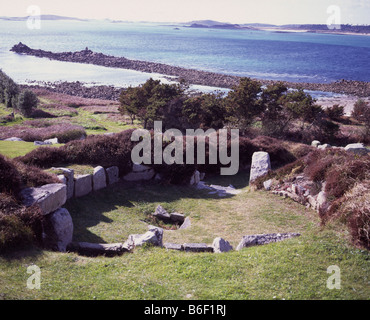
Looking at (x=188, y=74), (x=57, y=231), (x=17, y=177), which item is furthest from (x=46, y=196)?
(x=188, y=74)

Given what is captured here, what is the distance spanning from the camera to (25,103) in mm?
44906

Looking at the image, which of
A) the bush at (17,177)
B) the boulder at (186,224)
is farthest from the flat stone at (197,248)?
the bush at (17,177)

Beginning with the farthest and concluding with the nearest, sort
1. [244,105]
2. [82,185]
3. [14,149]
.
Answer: [244,105] → [14,149] → [82,185]

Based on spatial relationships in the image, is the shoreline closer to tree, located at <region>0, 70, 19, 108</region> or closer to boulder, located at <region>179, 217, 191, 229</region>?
tree, located at <region>0, 70, 19, 108</region>

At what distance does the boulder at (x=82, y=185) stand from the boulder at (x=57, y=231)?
135 inches

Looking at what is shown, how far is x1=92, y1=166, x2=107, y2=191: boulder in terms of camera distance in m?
16.6

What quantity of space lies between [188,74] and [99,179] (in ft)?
273

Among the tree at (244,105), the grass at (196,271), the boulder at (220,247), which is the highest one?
the tree at (244,105)

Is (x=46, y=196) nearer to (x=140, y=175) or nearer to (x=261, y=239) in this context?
(x=261, y=239)

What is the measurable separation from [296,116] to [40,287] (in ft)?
101

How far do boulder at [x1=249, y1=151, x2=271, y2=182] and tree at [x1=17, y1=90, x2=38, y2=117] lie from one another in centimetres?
3610

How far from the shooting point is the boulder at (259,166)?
19.8 m

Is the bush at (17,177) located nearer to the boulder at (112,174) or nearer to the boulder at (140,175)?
the boulder at (112,174)
